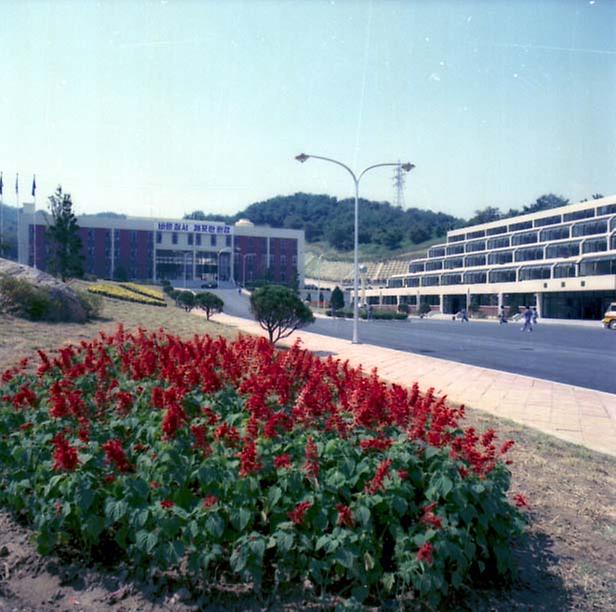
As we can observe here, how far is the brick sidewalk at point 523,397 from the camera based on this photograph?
22.4 feet

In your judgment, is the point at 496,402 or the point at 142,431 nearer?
the point at 142,431

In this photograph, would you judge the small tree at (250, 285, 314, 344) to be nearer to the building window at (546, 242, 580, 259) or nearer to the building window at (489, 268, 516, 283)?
the building window at (546, 242, 580, 259)

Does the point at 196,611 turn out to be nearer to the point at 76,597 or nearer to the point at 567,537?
the point at 76,597

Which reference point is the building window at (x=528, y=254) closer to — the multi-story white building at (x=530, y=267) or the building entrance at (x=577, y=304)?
the multi-story white building at (x=530, y=267)

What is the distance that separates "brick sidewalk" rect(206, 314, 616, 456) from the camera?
6.81 meters

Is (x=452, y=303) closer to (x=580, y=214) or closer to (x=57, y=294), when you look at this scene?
(x=580, y=214)

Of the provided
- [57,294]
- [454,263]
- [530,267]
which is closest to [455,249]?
[454,263]

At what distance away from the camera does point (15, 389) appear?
4809 mm

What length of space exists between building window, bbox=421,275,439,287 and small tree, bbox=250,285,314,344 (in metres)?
62.9

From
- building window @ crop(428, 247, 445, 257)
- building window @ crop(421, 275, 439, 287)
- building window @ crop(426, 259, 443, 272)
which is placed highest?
building window @ crop(428, 247, 445, 257)

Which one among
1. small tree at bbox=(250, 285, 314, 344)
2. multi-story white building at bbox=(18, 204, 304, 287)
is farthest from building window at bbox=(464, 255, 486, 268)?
small tree at bbox=(250, 285, 314, 344)

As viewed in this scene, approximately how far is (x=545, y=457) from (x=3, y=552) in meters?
4.72

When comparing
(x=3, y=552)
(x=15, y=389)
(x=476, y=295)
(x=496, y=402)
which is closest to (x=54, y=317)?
(x=15, y=389)

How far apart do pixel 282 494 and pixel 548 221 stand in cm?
6713
